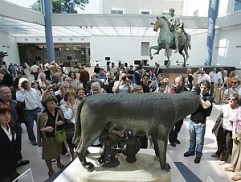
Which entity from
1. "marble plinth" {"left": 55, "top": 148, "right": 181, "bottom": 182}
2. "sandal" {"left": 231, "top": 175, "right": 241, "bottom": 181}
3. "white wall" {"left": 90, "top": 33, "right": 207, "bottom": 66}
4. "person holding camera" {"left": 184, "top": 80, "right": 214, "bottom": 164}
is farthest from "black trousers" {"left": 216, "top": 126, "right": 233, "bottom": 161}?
"white wall" {"left": 90, "top": 33, "right": 207, "bottom": 66}

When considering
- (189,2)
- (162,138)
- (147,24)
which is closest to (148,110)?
(162,138)

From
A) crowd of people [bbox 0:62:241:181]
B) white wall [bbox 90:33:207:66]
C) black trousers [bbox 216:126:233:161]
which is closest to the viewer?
crowd of people [bbox 0:62:241:181]

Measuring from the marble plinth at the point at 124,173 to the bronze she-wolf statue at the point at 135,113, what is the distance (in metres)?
0.23

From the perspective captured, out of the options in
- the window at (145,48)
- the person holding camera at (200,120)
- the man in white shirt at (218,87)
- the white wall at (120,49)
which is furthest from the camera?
the window at (145,48)

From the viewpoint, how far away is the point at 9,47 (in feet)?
57.6

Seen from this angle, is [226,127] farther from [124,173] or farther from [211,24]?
[211,24]

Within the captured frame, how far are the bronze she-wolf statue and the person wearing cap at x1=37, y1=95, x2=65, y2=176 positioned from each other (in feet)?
3.96

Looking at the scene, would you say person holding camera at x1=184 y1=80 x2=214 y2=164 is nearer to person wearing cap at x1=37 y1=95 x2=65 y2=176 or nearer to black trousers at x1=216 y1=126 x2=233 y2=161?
black trousers at x1=216 y1=126 x2=233 y2=161

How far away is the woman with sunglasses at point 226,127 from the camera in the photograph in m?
3.11

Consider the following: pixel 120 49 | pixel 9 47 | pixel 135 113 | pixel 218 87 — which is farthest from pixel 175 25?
pixel 9 47

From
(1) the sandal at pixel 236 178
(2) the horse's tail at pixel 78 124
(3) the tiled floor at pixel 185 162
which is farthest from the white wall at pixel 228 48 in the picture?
(2) the horse's tail at pixel 78 124

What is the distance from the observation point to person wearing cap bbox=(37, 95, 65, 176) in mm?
2807

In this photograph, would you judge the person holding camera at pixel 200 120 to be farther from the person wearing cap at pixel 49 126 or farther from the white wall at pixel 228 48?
the white wall at pixel 228 48

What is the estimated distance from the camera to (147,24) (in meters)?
11.8
